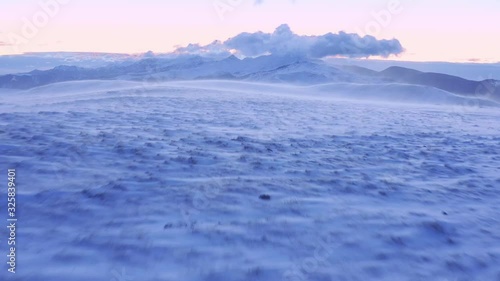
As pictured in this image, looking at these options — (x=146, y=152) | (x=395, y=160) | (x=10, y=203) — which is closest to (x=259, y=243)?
(x=10, y=203)

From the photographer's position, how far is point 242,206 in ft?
19.7

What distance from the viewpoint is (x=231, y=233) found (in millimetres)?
5086

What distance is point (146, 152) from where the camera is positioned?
854cm

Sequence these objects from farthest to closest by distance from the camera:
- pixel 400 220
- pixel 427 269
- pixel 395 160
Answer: pixel 395 160 → pixel 400 220 → pixel 427 269

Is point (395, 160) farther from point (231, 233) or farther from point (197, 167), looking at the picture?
point (231, 233)

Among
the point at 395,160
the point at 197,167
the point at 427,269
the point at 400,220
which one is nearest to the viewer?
the point at 427,269

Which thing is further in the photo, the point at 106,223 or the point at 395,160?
the point at 395,160

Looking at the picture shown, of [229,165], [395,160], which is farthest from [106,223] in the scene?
[395,160]

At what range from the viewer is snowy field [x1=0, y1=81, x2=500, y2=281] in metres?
4.38

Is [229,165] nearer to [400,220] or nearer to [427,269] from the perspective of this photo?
[400,220]

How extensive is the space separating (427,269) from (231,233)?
2387 millimetres

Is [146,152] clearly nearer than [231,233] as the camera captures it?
No

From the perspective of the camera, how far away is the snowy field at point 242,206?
438 centimetres

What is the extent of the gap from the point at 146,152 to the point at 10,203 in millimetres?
3244
